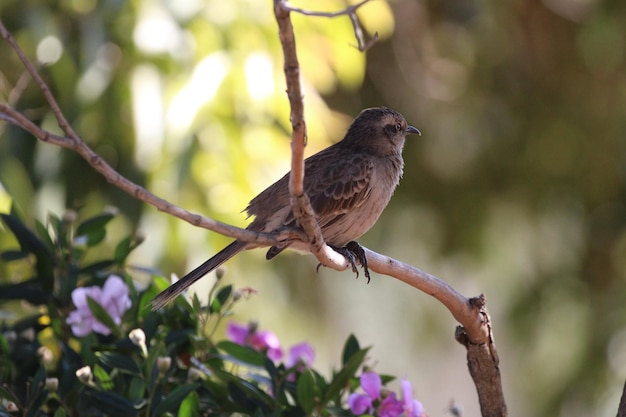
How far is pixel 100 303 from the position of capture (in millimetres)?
3480

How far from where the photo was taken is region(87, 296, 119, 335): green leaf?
10.8 feet

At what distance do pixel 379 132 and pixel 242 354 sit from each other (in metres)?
1.66

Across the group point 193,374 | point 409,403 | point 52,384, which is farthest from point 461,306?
point 52,384

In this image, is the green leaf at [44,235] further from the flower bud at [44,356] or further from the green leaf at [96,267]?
the flower bud at [44,356]

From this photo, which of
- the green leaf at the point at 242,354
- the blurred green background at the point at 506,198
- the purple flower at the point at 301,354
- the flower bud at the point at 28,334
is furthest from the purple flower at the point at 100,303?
the blurred green background at the point at 506,198

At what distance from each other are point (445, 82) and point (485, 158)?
963 mm

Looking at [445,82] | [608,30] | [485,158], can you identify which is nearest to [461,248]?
[485,158]

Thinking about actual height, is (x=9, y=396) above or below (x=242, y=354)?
below

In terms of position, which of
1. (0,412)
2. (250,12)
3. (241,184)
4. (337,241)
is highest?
(250,12)

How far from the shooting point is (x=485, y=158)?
10.3 meters

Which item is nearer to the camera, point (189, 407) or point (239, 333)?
point (189, 407)

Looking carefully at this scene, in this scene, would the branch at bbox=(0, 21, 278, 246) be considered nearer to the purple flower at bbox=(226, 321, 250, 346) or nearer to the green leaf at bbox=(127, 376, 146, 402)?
the green leaf at bbox=(127, 376, 146, 402)

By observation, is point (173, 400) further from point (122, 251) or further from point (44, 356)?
point (122, 251)

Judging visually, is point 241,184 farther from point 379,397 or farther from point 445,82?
point 445,82
